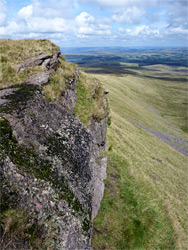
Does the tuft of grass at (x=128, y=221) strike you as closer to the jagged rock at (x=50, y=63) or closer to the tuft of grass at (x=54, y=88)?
the tuft of grass at (x=54, y=88)

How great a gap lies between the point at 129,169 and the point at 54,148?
12830 mm

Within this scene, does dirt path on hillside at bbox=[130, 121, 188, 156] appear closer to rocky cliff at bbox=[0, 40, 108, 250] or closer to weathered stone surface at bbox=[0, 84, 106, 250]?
rocky cliff at bbox=[0, 40, 108, 250]

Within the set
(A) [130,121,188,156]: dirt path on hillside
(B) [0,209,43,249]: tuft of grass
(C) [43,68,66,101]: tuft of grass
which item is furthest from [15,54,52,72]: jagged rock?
(A) [130,121,188,156]: dirt path on hillside

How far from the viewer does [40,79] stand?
40.0 ft

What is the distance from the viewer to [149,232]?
12344 mm

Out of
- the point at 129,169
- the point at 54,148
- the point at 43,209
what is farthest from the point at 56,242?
the point at 129,169

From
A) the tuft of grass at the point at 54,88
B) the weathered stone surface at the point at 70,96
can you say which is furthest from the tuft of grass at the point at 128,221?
the tuft of grass at the point at 54,88

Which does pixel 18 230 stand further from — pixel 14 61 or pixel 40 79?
pixel 14 61

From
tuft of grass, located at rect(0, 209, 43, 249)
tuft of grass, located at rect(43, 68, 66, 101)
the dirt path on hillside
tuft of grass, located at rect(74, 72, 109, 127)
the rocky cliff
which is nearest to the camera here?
tuft of grass, located at rect(0, 209, 43, 249)

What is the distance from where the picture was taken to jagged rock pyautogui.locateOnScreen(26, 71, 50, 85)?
11.8m

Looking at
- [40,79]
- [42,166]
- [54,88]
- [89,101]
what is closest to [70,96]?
[54,88]

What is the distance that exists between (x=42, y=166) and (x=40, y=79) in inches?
290

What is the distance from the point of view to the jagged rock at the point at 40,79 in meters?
11.8

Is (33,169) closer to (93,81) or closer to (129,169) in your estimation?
(129,169)
